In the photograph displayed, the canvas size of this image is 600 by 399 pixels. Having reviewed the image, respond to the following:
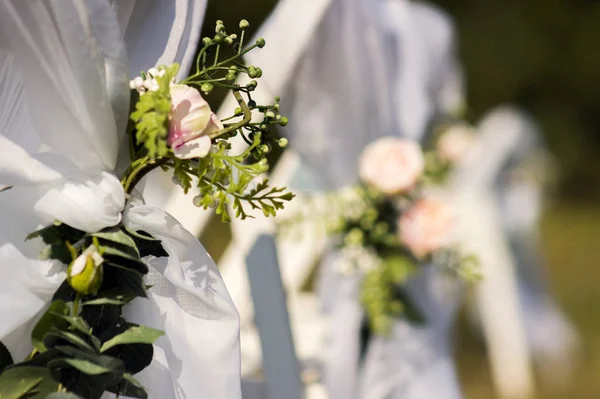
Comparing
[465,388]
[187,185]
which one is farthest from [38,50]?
[465,388]

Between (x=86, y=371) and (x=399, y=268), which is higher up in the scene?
(x=86, y=371)

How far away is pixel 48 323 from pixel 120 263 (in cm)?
8

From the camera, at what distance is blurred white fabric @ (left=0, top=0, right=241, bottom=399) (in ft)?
2.10

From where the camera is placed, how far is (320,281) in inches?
67.8

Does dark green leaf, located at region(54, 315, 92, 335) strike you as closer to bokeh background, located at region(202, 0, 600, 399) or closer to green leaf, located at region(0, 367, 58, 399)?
green leaf, located at region(0, 367, 58, 399)

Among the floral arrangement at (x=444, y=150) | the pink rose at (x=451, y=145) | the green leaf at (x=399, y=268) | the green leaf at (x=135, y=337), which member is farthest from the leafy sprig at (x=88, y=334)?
the pink rose at (x=451, y=145)

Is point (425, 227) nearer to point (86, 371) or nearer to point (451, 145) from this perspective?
point (451, 145)

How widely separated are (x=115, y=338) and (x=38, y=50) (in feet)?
0.80

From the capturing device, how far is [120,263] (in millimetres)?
661

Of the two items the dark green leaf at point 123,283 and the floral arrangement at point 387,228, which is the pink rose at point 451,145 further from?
the dark green leaf at point 123,283

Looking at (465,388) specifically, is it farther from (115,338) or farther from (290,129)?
(115,338)

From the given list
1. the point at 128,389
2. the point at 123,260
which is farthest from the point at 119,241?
the point at 128,389

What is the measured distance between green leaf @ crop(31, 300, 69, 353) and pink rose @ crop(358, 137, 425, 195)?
3.18 ft

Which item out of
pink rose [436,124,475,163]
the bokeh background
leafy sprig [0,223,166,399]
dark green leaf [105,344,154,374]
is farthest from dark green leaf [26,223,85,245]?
the bokeh background
